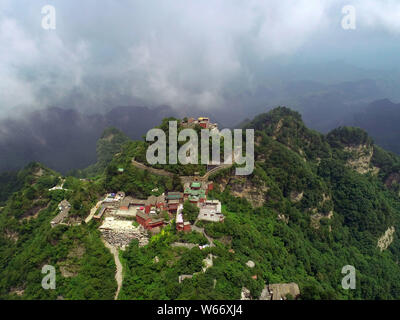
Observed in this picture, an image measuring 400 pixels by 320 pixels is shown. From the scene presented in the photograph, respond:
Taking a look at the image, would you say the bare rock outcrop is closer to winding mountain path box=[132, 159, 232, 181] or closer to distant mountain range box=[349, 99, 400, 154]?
winding mountain path box=[132, 159, 232, 181]

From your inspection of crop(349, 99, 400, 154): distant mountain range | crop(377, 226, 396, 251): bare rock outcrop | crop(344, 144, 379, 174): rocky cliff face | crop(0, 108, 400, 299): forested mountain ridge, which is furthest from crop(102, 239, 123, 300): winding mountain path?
crop(349, 99, 400, 154): distant mountain range

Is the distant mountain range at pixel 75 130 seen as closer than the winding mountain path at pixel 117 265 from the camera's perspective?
No

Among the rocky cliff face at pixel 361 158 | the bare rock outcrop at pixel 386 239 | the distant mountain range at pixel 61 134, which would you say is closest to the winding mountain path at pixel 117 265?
the bare rock outcrop at pixel 386 239

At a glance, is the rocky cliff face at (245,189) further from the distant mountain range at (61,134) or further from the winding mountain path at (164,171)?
the distant mountain range at (61,134)

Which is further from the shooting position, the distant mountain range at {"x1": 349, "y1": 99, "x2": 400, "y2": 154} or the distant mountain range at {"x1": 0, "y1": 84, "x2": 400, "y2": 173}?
the distant mountain range at {"x1": 349, "y1": 99, "x2": 400, "y2": 154}

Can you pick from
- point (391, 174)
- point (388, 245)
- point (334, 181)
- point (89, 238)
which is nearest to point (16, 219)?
point (89, 238)

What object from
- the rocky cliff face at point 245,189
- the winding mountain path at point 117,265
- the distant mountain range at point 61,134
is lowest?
the winding mountain path at point 117,265

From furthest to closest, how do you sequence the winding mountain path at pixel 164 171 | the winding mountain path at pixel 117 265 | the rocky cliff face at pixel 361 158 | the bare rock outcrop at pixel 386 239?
the rocky cliff face at pixel 361 158 < the bare rock outcrop at pixel 386 239 < the winding mountain path at pixel 164 171 < the winding mountain path at pixel 117 265

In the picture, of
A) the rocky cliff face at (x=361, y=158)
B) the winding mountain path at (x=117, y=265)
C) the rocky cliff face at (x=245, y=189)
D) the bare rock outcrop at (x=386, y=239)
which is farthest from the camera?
the rocky cliff face at (x=361, y=158)
